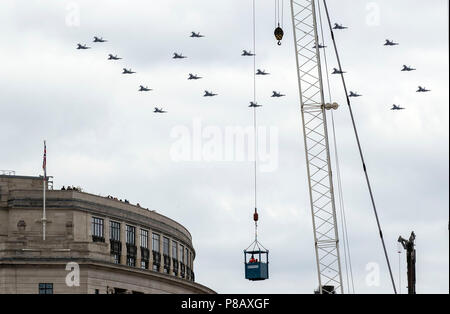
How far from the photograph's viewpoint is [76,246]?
6609 inches

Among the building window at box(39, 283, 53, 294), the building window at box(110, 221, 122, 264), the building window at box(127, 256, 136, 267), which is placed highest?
the building window at box(110, 221, 122, 264)

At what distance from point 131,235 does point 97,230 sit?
30.0 feet

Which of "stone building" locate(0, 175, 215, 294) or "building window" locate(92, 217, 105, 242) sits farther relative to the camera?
"building window" locate(92, 217, 105, 242)

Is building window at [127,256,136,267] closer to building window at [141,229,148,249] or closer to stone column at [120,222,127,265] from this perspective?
stone column at [120,222,127,265]

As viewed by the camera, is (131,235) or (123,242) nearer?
(123,242)

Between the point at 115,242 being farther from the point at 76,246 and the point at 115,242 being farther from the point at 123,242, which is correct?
the point at 76,246

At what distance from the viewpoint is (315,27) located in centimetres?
12544

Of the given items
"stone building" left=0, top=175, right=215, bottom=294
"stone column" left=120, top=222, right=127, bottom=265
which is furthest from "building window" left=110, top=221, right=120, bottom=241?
"stone column" left=120, top=222, right=127, bottom=265

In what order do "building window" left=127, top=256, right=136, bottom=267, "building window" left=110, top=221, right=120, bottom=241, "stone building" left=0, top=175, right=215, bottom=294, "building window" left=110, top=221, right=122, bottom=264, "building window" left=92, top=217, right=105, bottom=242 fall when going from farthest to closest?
"building window" left=127, top=256, right=136, bottom=267
"building window" left=110, top=221, right=120, bottom=241
"building window" left=110, top=221, right=122, bottom=264
"building window" left=92, top=217, right=105, bottom=242
"stone building" left=0, top=175, right=215, bottom=294

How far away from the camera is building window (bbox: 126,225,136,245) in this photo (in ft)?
625

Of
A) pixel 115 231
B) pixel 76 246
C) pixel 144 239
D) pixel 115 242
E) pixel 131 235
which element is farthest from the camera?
pixel 144 239

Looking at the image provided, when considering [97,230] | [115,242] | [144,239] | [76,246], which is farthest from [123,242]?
[76,246]
